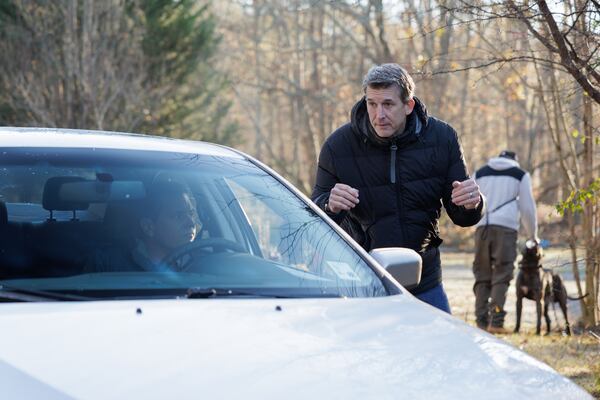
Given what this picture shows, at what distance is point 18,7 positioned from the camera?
872 inches

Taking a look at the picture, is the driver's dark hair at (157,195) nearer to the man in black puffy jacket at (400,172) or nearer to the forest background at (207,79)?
the man in black puffy jacket at (400,172)

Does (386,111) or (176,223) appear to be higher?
(386,111)

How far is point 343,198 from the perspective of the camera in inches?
193

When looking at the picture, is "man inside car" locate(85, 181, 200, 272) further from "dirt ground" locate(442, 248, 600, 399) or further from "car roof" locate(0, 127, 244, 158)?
"dirt ground" locate(442, 248, 600, 399)

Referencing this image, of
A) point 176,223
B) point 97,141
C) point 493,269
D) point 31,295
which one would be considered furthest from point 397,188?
point 493,269

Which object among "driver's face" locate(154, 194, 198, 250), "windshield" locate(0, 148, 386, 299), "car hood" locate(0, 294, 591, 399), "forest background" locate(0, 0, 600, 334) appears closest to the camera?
"car hood" locate(0, 294, 591, 399)

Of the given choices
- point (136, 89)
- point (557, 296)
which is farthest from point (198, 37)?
point (557, 296)

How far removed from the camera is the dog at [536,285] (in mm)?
12125

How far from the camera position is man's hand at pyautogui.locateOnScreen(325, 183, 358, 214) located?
4.90 meters

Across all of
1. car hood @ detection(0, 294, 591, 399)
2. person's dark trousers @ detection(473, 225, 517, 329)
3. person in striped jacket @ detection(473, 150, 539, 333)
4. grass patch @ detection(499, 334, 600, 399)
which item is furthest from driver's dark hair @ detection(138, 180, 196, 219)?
person's dark trousers @ detection(473, 225, 517, 329)

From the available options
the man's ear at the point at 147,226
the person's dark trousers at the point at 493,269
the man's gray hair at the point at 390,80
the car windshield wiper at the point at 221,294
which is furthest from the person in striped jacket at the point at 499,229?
the car windshield wiper at the point at 221,294

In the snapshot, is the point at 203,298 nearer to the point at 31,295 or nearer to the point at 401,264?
the point at 31,295

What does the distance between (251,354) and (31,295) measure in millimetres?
802

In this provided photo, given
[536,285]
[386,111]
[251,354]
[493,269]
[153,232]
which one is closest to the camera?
[251,354]
